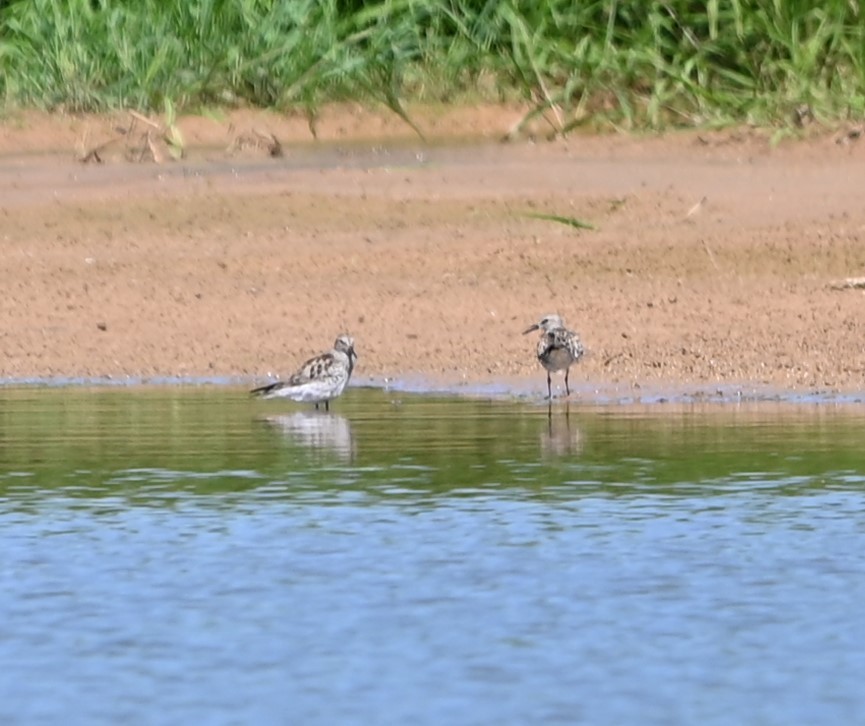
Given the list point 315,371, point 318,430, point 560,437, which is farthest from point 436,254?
point 560,437

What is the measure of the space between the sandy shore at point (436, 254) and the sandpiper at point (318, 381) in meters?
0.99

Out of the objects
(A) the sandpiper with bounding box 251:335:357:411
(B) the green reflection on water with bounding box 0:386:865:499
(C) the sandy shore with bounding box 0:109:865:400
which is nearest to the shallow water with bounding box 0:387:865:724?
(B) the green reflection on water with bounding box 0:386:865:499

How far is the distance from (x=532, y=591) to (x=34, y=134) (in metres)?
10.8

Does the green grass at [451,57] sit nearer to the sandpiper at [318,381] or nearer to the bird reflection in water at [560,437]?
the sandpiper at [318,381]

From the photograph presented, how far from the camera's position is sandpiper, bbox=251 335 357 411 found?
10.0 metres

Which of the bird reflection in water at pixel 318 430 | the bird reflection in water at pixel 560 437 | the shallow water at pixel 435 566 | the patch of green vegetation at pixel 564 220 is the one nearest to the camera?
the shallow water at pixel 435 566

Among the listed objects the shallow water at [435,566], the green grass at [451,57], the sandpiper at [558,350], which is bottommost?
the shallow water at [435,566]

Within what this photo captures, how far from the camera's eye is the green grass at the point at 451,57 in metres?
15.9

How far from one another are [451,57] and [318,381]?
22.6 feet

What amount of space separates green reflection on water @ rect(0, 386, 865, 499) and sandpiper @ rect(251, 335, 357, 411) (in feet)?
0.31

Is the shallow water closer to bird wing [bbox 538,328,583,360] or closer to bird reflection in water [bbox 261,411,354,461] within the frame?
bird reflection in water [bbox 261,411,354,461]

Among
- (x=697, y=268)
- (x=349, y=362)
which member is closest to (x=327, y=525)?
(x=349, y=362)

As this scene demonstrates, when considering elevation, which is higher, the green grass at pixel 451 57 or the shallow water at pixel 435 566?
the green grass at pixel 451 57

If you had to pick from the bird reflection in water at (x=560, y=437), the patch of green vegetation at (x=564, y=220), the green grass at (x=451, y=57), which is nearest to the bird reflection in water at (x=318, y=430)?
the bird reflection in water at (x=560, y=437)
